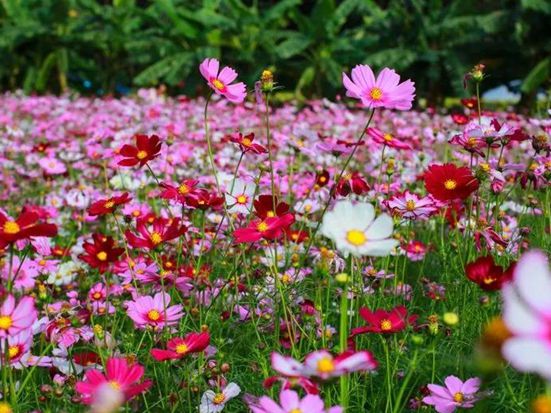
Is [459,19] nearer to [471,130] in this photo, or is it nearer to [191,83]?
[191,83]

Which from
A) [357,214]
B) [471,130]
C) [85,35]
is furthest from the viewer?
[85,35]

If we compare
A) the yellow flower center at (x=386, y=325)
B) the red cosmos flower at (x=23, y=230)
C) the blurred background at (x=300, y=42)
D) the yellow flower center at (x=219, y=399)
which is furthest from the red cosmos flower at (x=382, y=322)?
the blurred background at (x=300, y=42)

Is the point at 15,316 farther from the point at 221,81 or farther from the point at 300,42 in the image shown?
the point at 300,42

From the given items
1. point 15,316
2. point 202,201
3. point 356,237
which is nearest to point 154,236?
point 202,201

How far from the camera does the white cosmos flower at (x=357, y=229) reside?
669 mm

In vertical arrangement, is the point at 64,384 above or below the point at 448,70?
below

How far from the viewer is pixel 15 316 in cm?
73

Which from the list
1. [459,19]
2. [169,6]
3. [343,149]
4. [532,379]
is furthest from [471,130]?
[169,6]

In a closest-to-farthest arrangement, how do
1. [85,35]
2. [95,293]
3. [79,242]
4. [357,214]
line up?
[357,214], [95,293], [79,242], [85,35]

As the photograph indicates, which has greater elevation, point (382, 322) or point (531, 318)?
point (531, 318)

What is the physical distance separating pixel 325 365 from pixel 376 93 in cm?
56

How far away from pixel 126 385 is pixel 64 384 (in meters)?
0.26

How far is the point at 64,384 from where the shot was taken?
3.26ft

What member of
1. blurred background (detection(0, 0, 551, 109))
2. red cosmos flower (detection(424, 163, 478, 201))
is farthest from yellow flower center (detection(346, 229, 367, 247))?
blurred background (detection(0, 0, 551, 109))
